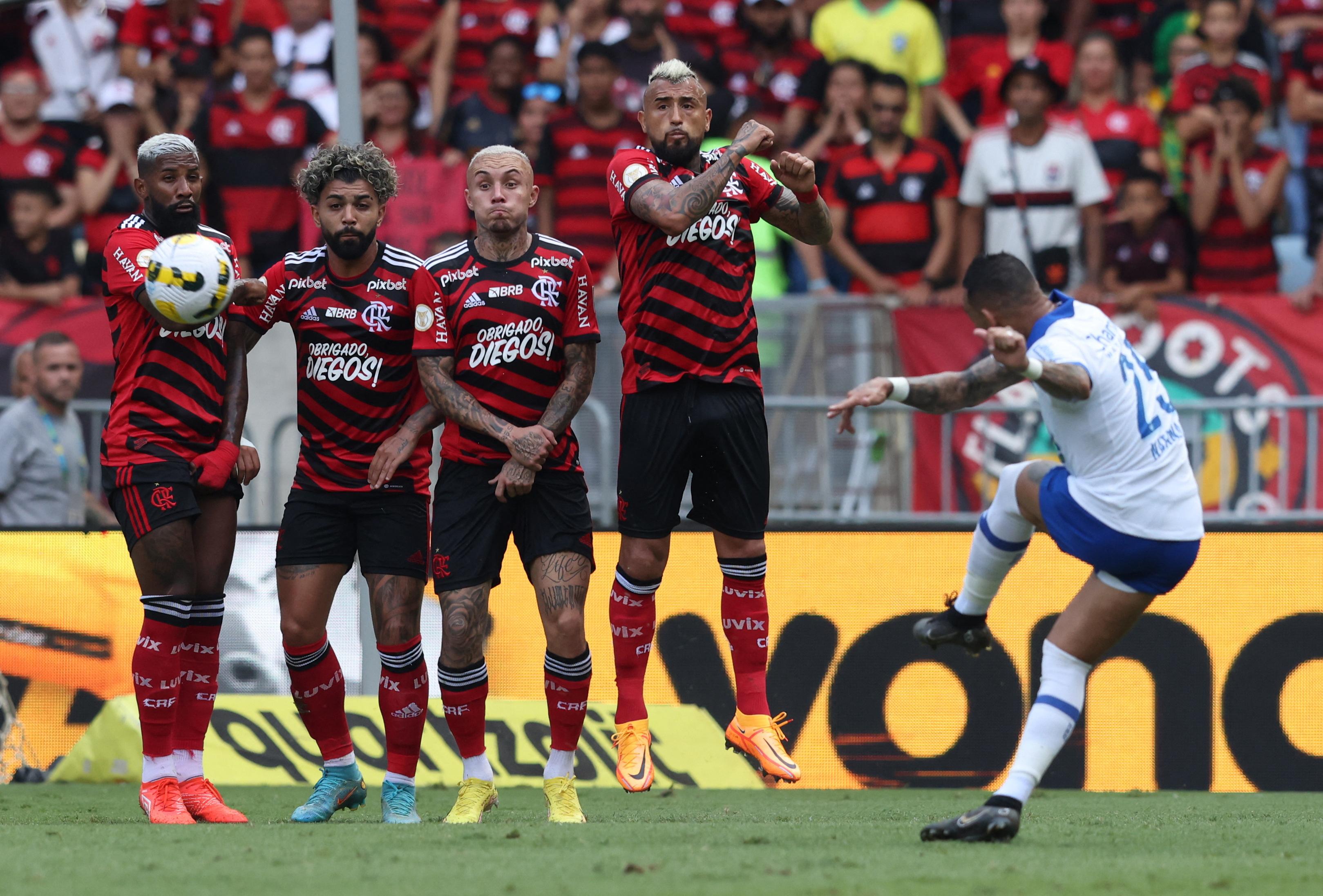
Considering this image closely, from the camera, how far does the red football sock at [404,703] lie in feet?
22.8

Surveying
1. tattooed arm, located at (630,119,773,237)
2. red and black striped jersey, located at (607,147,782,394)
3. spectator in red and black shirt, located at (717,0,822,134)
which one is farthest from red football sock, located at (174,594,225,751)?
spectator in red and black shirt, located at (717,0,822,134)

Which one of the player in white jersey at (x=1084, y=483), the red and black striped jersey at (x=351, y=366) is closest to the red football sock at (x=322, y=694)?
the red and black striped jersey at (x=351, y=366)

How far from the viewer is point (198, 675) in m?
7.15

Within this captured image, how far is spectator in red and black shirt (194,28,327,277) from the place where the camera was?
12172 mm

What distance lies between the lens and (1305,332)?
1099 cm

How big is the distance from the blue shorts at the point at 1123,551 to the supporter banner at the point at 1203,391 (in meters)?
4.25

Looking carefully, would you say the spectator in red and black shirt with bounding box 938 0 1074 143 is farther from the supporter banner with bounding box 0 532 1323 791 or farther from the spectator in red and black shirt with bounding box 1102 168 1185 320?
the supporter banner with bounding box 0 532 1323 791

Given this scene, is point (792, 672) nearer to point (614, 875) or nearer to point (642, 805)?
point (642, 805)

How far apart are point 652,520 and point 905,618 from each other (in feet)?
8.86

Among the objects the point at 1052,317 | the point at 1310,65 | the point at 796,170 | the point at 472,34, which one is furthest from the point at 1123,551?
the point at 472,34

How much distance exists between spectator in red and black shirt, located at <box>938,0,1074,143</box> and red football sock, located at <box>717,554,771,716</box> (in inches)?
243

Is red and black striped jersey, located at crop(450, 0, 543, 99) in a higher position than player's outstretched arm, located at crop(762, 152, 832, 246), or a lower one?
higher

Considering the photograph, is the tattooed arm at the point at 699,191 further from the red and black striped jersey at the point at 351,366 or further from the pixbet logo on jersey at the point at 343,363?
the pixbet logo on jersey at the point at 343,363

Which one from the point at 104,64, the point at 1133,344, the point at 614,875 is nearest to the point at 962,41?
the point at 1133,344
